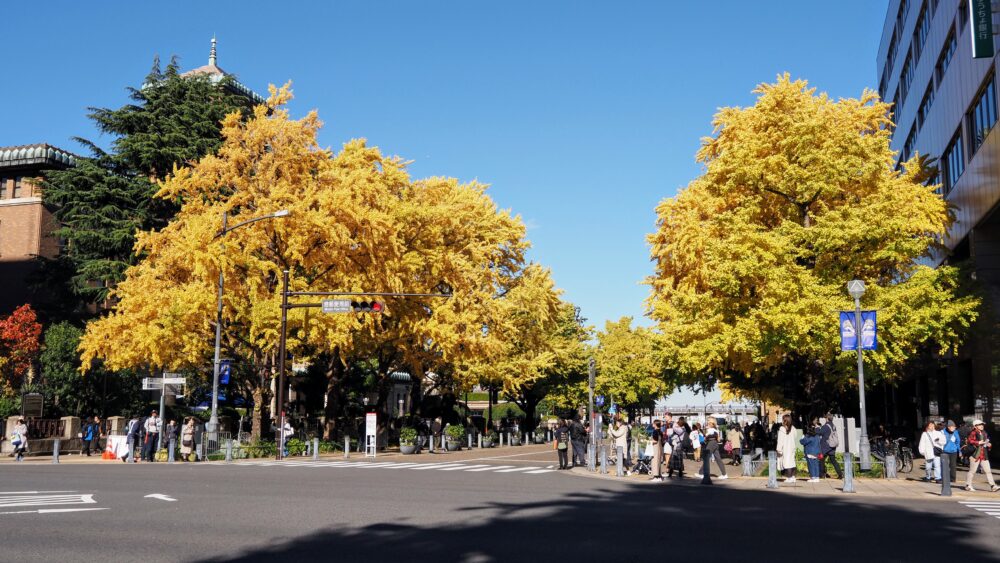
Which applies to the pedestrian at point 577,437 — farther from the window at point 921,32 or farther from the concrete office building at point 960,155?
the window at point 921,32

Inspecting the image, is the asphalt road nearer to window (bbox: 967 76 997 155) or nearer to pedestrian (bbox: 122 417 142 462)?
pedestrian (bbox: 122 417 142 462)

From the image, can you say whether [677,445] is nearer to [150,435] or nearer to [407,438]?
[407,438]

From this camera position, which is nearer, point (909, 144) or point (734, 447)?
point (734, 447)

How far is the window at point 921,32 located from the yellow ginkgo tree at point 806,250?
11.7 meters

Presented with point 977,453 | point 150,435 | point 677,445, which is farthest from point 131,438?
point 977,453

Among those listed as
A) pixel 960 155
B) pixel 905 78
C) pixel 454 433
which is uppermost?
pixel 905 78

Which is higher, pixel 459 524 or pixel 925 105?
pixel 925 105

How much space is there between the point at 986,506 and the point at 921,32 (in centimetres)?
3468

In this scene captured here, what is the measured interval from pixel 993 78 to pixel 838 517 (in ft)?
70.5

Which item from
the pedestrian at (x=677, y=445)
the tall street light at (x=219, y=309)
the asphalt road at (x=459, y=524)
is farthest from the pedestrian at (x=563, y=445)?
the tall street light at (x=219, y=309)

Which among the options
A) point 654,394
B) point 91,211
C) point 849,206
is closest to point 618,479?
point 849,206

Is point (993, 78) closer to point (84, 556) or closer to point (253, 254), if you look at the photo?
point (253, 254)

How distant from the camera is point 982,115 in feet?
105

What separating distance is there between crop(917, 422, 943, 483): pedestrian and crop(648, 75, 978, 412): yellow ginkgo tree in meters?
4.63
